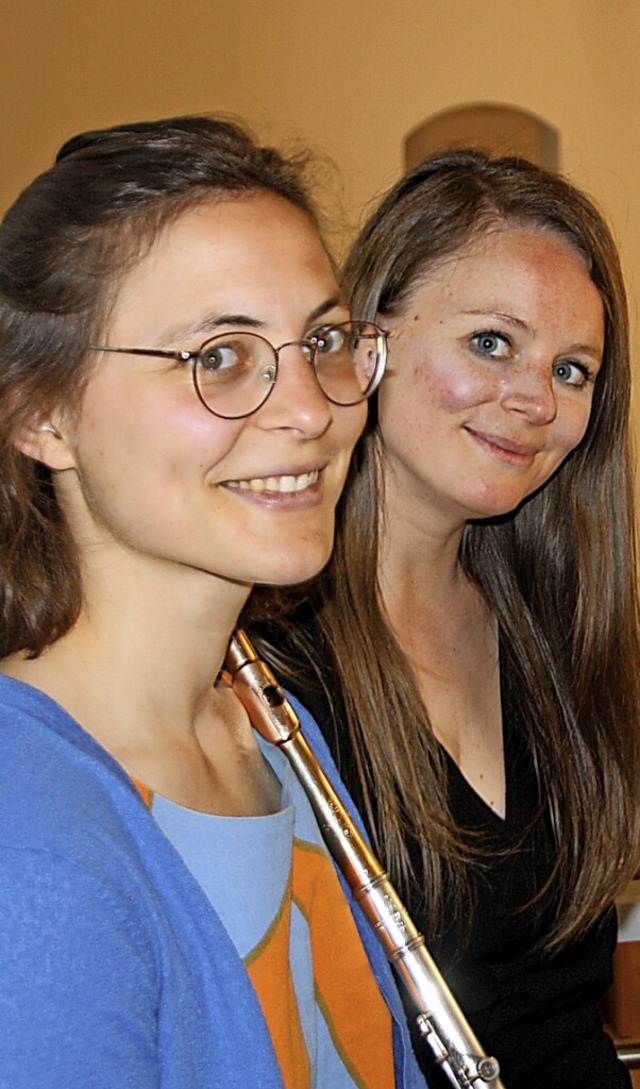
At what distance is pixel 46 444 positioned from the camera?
1.11 metres

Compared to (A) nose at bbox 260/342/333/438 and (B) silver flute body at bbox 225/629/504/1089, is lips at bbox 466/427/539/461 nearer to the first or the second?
(B) silver flute body at bbox 225/629/504/1089

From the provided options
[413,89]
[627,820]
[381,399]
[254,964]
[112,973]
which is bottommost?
[627,820]

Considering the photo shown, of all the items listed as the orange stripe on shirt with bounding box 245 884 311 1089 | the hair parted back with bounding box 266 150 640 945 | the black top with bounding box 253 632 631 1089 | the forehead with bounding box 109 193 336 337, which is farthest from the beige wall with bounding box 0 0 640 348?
the orange stripe on shirt with bounding box 245 884 311 1089

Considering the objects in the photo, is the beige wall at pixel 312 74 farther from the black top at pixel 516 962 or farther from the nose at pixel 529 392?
the black top at pixel 516 962

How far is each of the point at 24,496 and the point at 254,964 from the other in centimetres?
42

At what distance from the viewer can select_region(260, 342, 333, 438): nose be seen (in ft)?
3.47

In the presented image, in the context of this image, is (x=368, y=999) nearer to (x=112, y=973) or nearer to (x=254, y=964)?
(x=254, y=964)

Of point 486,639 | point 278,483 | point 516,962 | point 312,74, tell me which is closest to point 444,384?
point 486,639

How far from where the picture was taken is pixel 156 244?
1061 mm

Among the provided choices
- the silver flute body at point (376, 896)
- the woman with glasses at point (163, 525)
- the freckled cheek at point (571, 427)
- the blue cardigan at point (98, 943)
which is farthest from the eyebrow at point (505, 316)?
the blue cardigan at point (98, 943)

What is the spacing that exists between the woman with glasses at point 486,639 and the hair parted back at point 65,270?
0.45 metres

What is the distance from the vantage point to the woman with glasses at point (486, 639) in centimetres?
153

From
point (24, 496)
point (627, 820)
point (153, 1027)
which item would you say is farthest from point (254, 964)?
point (627, 820)

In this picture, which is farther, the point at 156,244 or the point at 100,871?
the point at 156,244
